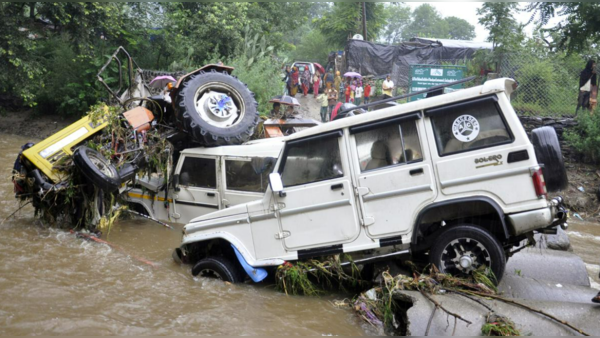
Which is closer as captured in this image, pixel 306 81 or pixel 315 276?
pixel 315 276

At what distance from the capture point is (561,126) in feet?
45.7

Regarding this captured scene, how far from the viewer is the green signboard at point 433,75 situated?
16359 mm

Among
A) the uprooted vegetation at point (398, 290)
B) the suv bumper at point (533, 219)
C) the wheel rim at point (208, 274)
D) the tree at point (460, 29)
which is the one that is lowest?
the uprooted vegetation at point (398, 290)

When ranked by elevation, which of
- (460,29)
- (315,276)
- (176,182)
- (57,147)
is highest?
(460,29)

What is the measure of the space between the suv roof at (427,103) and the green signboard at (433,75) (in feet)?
36.4

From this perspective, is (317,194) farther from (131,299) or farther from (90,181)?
(90,181)

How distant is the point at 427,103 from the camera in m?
5.54

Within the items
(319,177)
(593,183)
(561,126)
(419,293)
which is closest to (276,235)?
(319,177)

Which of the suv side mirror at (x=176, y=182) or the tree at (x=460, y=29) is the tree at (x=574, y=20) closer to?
the suv side mirror at (x=176, y=182)

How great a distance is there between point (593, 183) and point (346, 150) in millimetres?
9259

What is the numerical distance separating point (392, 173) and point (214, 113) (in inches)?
171

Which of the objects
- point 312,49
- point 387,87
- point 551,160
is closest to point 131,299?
point 551,160

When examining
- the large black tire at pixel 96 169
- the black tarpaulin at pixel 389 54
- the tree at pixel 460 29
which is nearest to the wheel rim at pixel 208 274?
the large black tire at pixel 96 169

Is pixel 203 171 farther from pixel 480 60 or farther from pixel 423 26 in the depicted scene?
pixel 423 26
